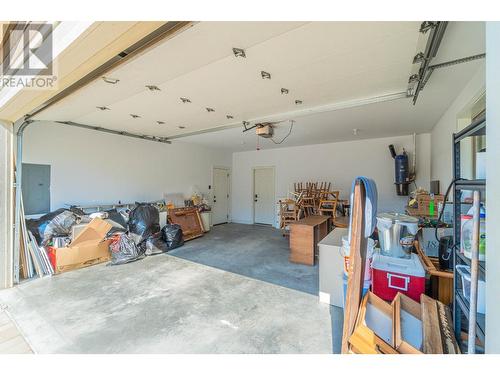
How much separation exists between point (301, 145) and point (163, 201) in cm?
425

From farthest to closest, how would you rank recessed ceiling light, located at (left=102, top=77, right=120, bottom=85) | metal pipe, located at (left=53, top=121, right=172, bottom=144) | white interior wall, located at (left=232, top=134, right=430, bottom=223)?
white interior wall, located at (left=232, top=134, right=430, bottom=223) < metal pipe, located at (left=53, top=121, right=172, bottom=144) < recessed ceiling light, located at (left=102, top=77, right=120, bottom=85)

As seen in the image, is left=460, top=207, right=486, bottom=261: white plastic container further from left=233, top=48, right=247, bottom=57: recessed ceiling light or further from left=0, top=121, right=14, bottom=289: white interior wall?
left=0, top=121, right=14, bottom=289: white interior wall

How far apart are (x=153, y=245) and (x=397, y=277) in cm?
386

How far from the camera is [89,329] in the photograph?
6.48 feet

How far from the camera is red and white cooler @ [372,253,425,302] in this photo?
172cm

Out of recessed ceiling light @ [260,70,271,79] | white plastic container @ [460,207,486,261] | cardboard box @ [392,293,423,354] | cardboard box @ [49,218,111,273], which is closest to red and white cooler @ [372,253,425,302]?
cardboard box @ [392,293,423,354]

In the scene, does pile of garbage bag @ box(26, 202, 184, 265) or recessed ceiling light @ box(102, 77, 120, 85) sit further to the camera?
pile of garbage bag @ box(26, 202, 184, 265)

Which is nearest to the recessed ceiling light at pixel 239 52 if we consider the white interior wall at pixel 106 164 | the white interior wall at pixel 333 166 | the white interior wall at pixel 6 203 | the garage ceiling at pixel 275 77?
the garage ceiling at pixel 275 77

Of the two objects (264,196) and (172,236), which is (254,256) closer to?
(172,236)

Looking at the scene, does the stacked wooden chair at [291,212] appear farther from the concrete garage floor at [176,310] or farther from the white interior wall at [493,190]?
the white interior wall at [493,190]

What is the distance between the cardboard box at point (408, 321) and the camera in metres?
1.38

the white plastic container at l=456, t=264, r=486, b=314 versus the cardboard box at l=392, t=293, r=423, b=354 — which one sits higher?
the white plastic container at l=456, t=264, r=486, b=314

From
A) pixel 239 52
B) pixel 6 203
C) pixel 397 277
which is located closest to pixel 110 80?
pixel 239 52

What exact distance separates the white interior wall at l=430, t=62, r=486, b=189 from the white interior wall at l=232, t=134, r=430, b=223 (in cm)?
83
